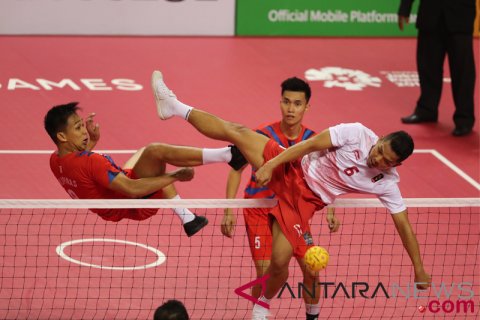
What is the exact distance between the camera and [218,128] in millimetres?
8078

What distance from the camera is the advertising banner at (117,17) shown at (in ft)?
56.8

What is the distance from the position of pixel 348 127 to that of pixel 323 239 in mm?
2976

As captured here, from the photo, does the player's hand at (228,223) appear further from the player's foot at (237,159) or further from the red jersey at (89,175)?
the red jersey at (89,175)

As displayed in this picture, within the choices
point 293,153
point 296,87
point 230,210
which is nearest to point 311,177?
point 293,153

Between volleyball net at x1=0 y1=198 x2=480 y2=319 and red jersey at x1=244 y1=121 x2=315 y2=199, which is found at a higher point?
red jersey at x1=244 y1=121 x2=315 y2=199

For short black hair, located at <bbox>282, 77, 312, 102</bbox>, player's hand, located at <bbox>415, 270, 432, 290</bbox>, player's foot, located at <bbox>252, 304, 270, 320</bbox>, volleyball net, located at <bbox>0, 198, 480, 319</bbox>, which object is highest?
short black hair, located at <bbox>282, 77, 312, 102</bbox>

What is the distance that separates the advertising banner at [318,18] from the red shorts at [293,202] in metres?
10.7

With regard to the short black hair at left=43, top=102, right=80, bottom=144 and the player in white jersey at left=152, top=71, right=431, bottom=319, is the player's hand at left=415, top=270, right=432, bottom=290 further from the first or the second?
the short black hair at left=43, top=102, right=80, bottom=144

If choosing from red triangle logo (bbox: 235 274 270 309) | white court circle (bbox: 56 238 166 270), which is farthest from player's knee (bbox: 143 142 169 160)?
white court circle (bbox: 56 238 166 270)

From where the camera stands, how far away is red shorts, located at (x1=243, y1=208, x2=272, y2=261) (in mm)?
8203

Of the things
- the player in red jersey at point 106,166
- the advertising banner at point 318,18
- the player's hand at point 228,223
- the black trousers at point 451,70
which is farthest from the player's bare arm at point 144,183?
the advertising banner at point 318,18

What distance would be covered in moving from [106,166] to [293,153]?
1.70 metres

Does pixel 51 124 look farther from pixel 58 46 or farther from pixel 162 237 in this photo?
pixel 58 46

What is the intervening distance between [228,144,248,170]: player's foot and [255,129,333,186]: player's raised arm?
730 millimetres
